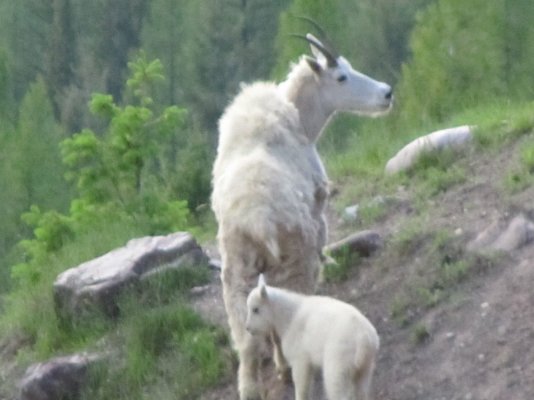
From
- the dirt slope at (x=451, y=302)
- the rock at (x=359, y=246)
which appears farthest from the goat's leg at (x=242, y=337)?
the rock at (x=359, y=246)

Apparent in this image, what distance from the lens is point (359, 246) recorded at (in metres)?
9.26

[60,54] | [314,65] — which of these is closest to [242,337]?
[314,65]

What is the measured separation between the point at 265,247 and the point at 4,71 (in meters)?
31.4

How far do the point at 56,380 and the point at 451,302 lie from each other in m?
2.70

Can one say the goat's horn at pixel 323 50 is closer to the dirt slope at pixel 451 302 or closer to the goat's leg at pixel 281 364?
the dirt slope at pixel 451 302

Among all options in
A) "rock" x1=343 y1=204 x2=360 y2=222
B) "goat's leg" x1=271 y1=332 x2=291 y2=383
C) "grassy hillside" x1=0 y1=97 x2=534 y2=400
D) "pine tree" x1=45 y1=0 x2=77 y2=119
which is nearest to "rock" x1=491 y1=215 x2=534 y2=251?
"grassy hillside" x1=0 y1=97 x2=534 y2=400

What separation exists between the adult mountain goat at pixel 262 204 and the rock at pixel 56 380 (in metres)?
1.71

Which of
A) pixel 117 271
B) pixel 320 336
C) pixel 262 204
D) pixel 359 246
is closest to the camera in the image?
pixel 320 336

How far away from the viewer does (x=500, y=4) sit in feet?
90.4

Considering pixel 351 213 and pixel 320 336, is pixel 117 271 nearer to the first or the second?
pixel 351 213

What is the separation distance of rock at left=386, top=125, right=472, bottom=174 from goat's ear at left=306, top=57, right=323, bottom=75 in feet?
4.87

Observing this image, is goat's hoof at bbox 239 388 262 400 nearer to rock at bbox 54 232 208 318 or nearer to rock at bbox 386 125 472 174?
rock at bbox 54 232 208 318

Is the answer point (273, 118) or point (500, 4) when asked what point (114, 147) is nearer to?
point (273, 118)

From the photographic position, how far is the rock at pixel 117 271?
9648 millimetres
